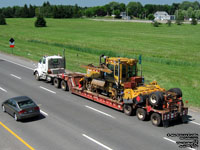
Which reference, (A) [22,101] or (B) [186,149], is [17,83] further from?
(B) [186,149]

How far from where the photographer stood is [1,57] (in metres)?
44.4

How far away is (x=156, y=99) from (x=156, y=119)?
1357mm

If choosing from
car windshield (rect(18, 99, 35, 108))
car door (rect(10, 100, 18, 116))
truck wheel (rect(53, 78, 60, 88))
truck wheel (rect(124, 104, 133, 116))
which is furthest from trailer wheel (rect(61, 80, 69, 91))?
truck wheel (rect(124, 104, 133, 116))

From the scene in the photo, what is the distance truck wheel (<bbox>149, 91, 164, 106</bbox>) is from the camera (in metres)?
17.1

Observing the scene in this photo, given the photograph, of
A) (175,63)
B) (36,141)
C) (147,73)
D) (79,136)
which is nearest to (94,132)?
(79,136)

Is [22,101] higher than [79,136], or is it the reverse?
[22,101]

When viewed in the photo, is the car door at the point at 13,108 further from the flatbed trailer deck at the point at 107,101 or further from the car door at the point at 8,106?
the flatbed trailer deck at the point at 107,101

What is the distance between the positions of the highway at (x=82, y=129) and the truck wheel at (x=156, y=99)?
5.04 ft

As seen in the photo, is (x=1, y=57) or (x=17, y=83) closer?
(x=17, y=83)

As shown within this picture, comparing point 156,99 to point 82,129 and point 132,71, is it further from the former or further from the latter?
point 82,129

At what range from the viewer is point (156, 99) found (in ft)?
56.3

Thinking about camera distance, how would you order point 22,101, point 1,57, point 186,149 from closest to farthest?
1. point 186,149
2. point 22,101
3. point 1,57

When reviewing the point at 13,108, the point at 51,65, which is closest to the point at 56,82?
the point at 51,65

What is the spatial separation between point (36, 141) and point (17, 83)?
1440 cm
